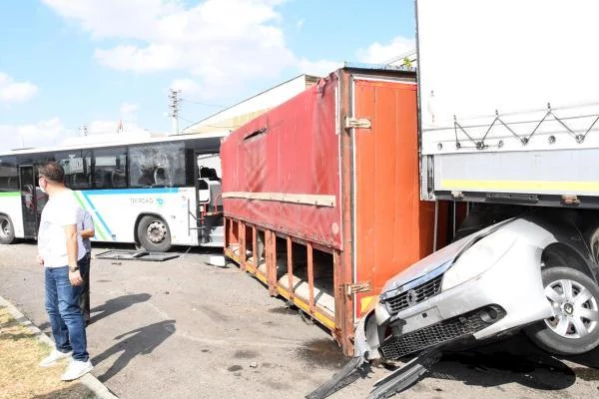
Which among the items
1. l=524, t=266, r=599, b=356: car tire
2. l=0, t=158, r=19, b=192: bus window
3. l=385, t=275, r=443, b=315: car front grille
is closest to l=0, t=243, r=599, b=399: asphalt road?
l=524, t=266, r=599, b=356: car tire

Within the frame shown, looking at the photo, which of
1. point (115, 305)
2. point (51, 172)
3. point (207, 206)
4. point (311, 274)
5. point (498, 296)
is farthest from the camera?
point (207, 206)

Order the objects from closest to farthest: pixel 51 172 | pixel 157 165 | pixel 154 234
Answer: pixel 51 172 → pixel 157 165 → pixel 154 234

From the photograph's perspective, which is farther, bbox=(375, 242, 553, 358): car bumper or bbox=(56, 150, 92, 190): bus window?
bbox=(56, 150, 92, 190): bus window

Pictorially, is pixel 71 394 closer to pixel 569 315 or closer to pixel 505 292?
pixel 505 292

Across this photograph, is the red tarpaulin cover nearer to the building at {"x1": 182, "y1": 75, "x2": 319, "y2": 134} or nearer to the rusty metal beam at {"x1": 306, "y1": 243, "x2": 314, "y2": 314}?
the rusty metal beam at {"x1": 306, "y1": 243, "x2": 314, "y2": 314}

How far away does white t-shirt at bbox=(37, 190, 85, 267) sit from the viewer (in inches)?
170

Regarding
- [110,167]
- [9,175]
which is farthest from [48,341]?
[9,175]

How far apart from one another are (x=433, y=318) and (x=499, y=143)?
4.86ft

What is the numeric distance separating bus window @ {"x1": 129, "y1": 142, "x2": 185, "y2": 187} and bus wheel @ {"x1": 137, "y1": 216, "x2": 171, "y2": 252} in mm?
923

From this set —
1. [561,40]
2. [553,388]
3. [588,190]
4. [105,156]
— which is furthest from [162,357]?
[105,156]

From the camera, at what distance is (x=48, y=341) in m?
5.29

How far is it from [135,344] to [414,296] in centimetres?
315

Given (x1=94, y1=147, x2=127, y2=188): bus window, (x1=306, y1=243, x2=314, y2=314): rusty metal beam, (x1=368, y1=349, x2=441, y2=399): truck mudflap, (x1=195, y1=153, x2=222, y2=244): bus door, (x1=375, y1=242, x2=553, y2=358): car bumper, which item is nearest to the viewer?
(x1=375, y1=242, x2=553, y2=358): car bumper

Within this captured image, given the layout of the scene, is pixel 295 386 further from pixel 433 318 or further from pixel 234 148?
pixel 234 148
